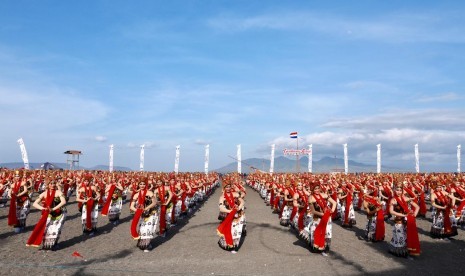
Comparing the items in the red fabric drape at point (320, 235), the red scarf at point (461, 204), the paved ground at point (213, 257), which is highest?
the red scarf at point (461, 204)

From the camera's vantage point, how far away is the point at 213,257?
36.3 ft

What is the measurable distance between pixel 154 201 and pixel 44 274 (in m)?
3.84

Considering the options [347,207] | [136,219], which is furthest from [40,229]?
[347,207]

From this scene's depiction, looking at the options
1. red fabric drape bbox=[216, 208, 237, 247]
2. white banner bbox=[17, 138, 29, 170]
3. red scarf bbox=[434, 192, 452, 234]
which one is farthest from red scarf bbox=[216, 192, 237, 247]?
white banner bbox=[17, 138, 29, 170]

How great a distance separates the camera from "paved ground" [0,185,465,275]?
9.52 meters

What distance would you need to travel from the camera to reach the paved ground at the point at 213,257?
9516mm

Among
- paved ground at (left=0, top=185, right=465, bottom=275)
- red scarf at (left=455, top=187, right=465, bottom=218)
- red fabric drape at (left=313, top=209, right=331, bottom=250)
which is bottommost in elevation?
paved ground at (left=0, top=185, right=465, bottom=275)

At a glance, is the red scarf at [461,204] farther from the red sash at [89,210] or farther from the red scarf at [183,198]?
the red sash at [89,210]

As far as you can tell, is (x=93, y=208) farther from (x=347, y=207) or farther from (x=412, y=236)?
(x=412, y=236)

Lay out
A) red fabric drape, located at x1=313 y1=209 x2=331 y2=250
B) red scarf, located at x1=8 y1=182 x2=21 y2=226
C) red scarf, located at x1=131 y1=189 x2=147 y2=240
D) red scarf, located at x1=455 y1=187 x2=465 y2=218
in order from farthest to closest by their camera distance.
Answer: red scarf, located at x1=455 y1=187 x2=465 y2=218, red scarf, located at x1=8 y1=182 x2=21 y2=226, red scarf, located at x1=131 y1=189 x2=147 y2=240, red fabric drape, located at x1=313 y1=209 x2=331 y2=250

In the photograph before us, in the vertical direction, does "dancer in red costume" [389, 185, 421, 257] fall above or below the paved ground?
above

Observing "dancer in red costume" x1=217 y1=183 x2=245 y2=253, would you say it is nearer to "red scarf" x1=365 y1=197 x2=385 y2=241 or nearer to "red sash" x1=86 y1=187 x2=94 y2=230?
"red scarf" x1=365 y1=197 x2=385 y2=241

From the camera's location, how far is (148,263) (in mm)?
10141

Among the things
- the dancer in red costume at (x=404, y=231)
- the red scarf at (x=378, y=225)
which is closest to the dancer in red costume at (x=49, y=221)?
the dancer in red costume at (x=404, y=231)
